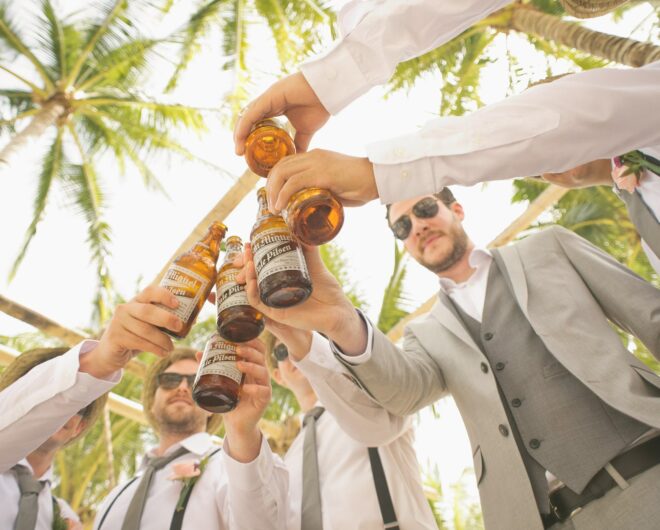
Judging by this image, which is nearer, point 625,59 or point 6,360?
point 625,59

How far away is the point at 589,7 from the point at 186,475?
10.3 ft

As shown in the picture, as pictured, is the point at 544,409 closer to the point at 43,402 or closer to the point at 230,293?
the point at 230,293

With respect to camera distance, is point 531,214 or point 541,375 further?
point 531,214

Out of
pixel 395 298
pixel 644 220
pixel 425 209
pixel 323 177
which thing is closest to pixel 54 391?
pixel 323 177

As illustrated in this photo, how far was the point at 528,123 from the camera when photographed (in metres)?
1.36

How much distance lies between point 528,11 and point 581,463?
493cm

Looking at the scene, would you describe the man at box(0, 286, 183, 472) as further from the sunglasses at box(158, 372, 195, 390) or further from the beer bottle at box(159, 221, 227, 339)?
the sunglasses at box(158, 372, 195, 390)

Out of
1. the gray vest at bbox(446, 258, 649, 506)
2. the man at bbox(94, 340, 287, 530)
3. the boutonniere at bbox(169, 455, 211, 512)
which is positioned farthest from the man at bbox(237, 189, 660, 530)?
the boutonniere at bbox(169, 455, 211, 512)

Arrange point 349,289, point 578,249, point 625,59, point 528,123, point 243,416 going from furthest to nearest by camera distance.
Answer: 1. point 349,289
2. point 625,59
3. point 578,249
4. point 243,416
5. point 528,123

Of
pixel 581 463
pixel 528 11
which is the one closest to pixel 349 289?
pixel 528 11

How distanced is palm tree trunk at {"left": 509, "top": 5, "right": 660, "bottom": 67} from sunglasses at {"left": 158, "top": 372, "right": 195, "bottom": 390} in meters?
3.67

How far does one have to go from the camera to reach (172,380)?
338cm

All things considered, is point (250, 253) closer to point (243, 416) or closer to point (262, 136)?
point (262, 136)

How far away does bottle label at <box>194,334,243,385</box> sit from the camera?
1.80 meters
